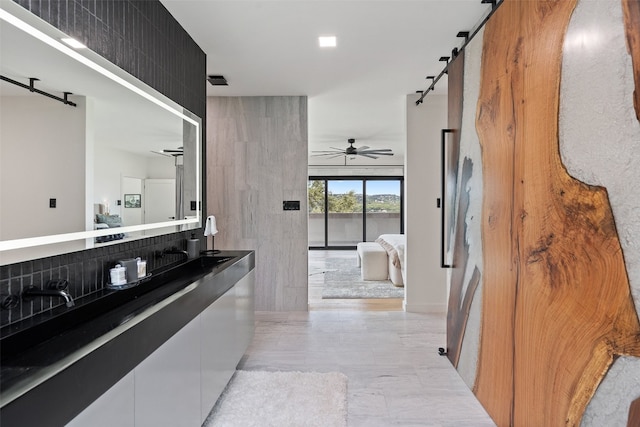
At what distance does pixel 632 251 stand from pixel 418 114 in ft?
11.2

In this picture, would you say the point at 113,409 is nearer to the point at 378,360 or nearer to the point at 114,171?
the point at 114,171

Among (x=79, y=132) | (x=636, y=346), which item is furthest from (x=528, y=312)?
(x=79, y=132)

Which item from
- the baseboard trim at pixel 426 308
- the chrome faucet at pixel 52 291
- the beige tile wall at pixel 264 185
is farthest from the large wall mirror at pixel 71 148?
the baseboard trim at pixel 426 308

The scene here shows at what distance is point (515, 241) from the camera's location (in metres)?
1.80

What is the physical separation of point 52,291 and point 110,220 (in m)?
0.55

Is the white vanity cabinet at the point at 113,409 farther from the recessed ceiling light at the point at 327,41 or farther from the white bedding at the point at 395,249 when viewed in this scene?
the white bedding at the point at 395,249

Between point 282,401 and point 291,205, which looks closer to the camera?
point 282,401

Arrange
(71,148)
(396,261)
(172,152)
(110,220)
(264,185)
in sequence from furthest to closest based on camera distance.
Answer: (396,261), (264,185), (172,152), (110,220), (71,148)

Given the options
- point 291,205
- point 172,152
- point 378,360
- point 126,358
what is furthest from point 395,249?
point 126,358

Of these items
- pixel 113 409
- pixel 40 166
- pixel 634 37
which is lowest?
pixel 113 409

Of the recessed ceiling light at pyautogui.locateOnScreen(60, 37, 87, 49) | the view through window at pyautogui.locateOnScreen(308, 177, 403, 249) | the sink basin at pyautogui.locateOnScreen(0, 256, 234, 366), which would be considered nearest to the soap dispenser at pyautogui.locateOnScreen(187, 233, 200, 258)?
the sink basin at pyautogui.locateOnScreen(0, 256, 234, 366)

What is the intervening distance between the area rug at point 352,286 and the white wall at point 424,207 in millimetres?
734

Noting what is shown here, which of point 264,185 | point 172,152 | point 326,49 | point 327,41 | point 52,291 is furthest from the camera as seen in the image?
point 264,185

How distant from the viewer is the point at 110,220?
1812mm
